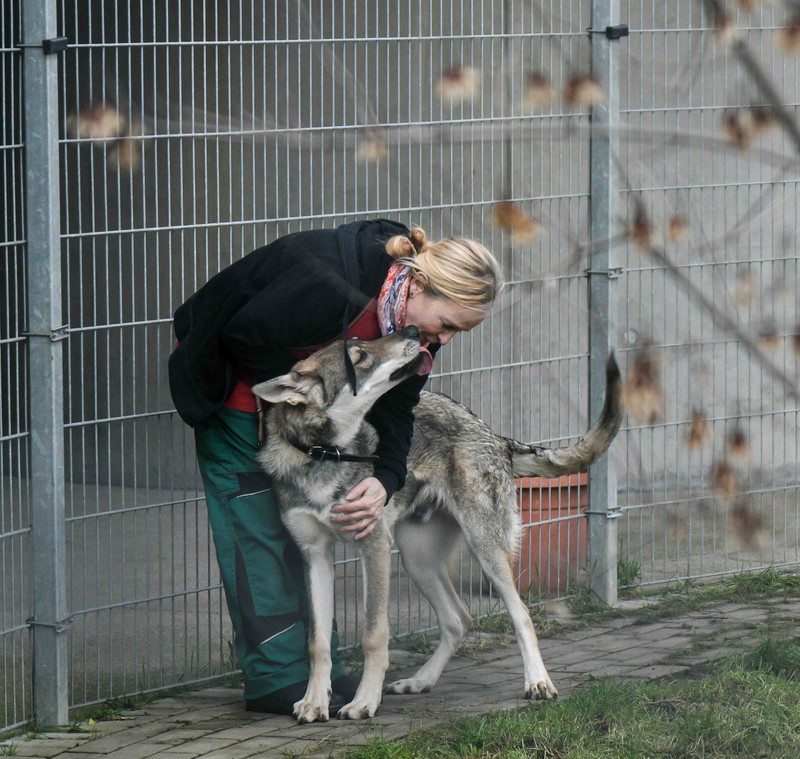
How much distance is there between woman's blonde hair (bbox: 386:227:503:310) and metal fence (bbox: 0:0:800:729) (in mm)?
103

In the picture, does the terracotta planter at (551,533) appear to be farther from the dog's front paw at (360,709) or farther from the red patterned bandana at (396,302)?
the red patterned bandana at (396,302)

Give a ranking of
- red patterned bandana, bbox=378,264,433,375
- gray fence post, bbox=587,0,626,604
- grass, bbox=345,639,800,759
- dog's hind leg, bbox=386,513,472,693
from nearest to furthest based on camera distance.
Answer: grass, bbox=345,639,800,759, red patterned bandana, bbox=378,264,433,375, dog's hind leg, bbox=386,513,472,693, gray fence post, bbox=587,0,626,604

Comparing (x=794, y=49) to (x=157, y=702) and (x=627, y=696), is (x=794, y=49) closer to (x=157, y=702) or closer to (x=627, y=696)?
(x=627, y=696)

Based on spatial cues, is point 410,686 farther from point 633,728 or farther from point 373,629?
point 633,728

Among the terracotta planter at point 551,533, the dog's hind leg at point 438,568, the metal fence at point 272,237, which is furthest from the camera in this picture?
the terracotta planter at point 551,533

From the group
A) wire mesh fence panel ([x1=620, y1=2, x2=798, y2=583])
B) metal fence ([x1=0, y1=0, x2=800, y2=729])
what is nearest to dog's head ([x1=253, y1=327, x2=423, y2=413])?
metal fence ([x1=0, y1=0, x2=800, y2=729])

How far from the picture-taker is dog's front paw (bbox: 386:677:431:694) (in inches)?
229

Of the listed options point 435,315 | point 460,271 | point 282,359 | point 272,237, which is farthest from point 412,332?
point 272,237

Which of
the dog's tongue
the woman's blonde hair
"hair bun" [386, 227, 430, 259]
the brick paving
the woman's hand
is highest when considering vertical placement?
"hair bun" [386, 227, 430, 259]

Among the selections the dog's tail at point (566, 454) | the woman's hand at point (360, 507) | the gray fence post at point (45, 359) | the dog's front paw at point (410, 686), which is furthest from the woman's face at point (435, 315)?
the dog's front paw at point (410, 686)

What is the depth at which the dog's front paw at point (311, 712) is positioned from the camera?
5.35 meters

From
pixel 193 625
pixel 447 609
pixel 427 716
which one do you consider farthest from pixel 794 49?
pixel 193 625

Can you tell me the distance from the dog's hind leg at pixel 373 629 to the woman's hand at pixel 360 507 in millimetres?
120

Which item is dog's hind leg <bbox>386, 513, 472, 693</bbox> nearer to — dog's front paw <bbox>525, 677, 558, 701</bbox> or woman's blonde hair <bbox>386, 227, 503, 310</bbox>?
dog's front paw <bbox>525, 677, 558, 701</bbox>
